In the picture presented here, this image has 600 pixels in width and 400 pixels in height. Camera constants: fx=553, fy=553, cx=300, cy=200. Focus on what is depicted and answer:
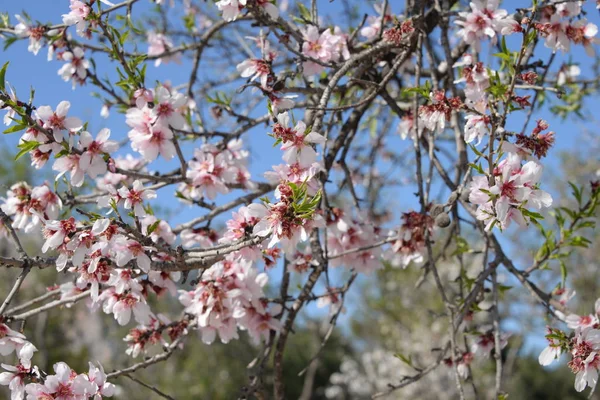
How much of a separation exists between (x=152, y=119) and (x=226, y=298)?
646mm

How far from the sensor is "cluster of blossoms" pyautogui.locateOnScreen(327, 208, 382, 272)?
2.17 m

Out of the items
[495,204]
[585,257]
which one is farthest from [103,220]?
[585,257]

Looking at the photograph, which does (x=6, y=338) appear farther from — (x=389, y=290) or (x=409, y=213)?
(x=389, y=290)

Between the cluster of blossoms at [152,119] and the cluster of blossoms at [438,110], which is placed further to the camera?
the cluster of blossoms at [152,119]

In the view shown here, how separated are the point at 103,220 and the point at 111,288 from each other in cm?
48

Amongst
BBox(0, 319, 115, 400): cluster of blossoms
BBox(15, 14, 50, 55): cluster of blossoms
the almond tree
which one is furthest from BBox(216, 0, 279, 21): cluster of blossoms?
BBox(0, 319, 115, 400): cluster of blossoms

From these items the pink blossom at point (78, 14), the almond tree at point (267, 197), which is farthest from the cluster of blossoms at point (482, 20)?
the pink blossom at point (78, 14)

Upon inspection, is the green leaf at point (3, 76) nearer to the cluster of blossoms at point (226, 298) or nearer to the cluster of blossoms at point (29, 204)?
the cluster of blossoms at point (29, 204)

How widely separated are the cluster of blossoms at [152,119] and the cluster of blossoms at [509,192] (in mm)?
955

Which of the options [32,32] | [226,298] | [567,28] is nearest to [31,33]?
[32,32]

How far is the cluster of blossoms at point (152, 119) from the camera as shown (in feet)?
5.80

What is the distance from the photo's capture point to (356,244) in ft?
7.18

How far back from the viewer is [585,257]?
11.9 m

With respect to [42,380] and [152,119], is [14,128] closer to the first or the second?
[152,119]
